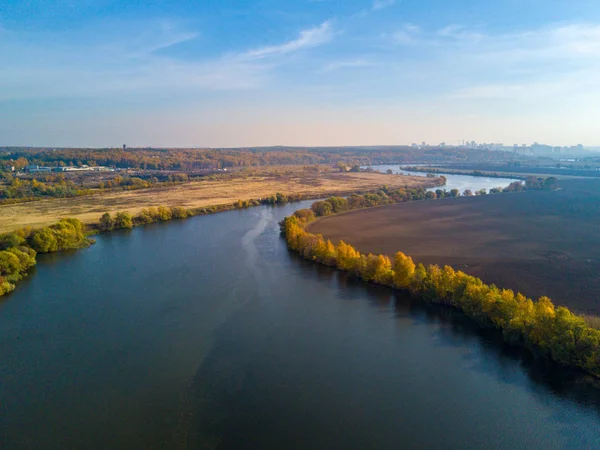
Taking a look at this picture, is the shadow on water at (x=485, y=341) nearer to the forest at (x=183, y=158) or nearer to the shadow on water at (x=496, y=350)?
the shadow on water at (x=496, y=350)

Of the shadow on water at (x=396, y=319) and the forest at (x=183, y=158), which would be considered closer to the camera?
the shadow on water at (x=396, y=319)

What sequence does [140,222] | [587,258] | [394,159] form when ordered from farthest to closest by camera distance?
[394,159] < [140,222] < [587,258]

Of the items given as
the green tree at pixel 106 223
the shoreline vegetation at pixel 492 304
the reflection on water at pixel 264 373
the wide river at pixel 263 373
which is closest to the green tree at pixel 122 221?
the green tree at pixel 106 223

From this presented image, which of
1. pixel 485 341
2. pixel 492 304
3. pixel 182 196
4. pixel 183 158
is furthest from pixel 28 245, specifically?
pixel 183 158

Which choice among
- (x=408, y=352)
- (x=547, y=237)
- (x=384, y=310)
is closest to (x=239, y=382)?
(x=408, y=352)

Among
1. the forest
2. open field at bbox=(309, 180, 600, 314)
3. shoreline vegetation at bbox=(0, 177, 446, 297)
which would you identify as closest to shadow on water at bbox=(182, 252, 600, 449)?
open field at bbox=(309, 180, 600, 314)

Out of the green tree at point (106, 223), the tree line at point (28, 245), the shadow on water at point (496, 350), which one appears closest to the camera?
the shadow on water at point (496, 350)

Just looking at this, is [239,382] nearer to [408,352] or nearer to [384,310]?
[408,352]
